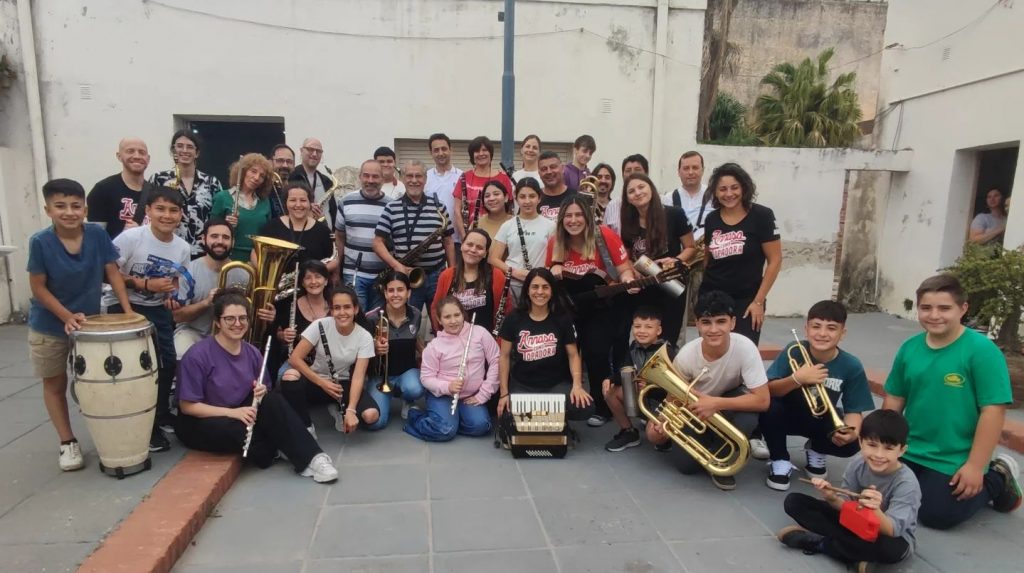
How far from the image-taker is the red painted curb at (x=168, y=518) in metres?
2.36

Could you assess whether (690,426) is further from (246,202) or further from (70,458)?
(246,202)

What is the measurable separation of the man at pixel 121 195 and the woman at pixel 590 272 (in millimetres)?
2773

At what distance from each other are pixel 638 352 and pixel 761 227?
1.06 meters

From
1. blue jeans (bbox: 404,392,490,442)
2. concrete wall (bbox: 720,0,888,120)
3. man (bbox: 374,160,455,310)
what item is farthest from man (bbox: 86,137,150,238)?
concrete wall (bbox: 720,0,888,120)

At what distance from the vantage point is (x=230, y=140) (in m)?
8.02

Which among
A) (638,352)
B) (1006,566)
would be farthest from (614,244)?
(1006,566)

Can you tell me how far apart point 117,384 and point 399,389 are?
166 centimetres

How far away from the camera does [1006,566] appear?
8.41 feet

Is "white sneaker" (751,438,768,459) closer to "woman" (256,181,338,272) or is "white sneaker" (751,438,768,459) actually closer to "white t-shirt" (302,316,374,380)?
"white t-shirt" (302,316,374,380)

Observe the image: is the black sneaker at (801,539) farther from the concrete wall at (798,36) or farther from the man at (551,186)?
the concrete wall at (798,36)

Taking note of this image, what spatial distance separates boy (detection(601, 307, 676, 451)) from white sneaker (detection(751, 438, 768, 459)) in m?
0.69

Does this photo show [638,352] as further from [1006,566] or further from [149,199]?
[149,199]

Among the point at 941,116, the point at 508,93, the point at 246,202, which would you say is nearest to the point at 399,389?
the point at 246,202

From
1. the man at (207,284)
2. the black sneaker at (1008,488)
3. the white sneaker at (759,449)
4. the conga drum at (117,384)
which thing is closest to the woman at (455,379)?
the man at (207,284)
